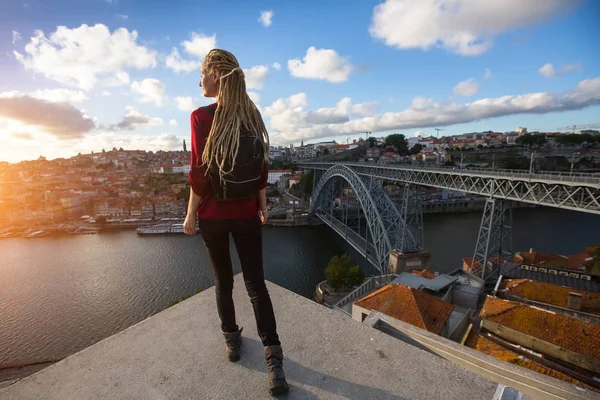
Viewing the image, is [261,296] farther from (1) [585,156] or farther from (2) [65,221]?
(1) [585,156]

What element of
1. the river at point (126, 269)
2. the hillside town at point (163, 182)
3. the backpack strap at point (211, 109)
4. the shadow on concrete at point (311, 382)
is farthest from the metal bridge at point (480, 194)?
the hillside town at point (163, 182)

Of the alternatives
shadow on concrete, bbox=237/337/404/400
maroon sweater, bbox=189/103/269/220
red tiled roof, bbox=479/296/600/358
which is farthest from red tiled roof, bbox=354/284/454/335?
maroon sweater, bbox=189/103/269/220

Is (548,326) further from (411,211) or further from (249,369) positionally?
(411,211)

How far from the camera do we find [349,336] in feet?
5.31

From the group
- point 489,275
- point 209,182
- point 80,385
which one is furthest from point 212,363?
point 489,275

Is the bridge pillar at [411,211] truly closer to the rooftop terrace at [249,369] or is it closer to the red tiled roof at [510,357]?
the red tiled roof at [510,357]

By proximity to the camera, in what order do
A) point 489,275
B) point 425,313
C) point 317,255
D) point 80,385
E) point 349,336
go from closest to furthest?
point 80,385, point 349,336, point 425,313, point 489,275, point 317,255

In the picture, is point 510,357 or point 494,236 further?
point 494,236

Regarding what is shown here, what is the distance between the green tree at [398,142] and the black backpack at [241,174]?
2130 inches

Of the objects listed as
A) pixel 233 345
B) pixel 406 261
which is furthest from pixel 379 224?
pixel 233 345

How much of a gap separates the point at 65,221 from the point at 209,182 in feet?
142

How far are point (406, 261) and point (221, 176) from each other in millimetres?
14370

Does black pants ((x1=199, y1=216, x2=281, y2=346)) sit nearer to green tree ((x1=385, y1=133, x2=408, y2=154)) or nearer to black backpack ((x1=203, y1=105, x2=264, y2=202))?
black backpack ((x1=203, y1=105, x2=264, y2=202))

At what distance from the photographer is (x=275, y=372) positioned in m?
1.27
